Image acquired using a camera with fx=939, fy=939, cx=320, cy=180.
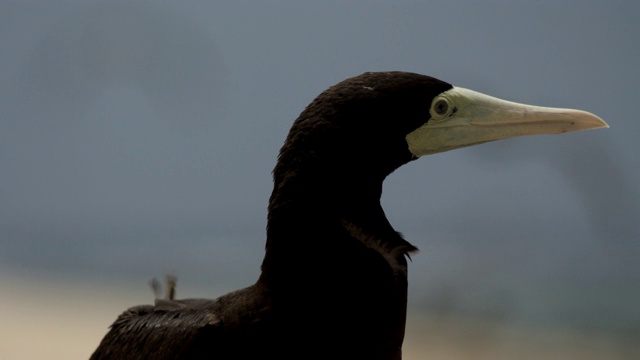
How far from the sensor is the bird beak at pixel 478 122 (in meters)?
2.58

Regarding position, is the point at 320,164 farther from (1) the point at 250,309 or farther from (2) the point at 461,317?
(2) the point at 461,317

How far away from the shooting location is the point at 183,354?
2.45 meters

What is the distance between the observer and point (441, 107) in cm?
257

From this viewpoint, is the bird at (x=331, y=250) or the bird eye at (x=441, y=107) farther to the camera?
the bird eye at (x=441, y=107)

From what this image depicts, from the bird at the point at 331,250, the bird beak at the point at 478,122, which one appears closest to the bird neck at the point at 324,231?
the bird at the point at 331,250

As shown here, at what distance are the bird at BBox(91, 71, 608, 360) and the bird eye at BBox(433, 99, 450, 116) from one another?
0.02 metres

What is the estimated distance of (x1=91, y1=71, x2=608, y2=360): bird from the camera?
240cm

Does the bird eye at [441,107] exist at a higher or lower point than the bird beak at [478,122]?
higher

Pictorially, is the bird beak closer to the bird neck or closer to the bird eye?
the bird eye

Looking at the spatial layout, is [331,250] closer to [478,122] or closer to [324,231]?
[324,231]

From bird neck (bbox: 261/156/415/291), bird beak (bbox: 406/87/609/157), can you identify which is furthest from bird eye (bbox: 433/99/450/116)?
bird neck (bbox: 261/156/415/291)

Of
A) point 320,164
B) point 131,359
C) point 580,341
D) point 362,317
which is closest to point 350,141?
point 320,164

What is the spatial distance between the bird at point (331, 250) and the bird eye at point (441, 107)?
0.02 metres

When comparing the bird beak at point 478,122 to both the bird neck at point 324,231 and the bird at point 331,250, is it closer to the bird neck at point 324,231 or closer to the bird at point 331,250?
the bird at point 331,250
